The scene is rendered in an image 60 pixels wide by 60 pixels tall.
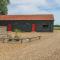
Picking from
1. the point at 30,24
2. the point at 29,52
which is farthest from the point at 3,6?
the point at 29,52

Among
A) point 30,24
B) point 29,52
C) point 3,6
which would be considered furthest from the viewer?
point 3,6

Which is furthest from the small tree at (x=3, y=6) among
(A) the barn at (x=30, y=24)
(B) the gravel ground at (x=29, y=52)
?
(B) the gravel ground at (x=29, y=52)

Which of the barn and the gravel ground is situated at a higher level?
the barn

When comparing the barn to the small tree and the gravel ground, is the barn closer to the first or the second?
the small tree

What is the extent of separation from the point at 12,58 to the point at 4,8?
4132cm

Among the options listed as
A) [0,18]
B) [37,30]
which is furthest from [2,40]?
[0,18]

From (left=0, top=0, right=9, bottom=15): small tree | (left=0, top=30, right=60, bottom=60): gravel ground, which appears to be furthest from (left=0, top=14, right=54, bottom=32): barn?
(left=0, top=30, right=60, bottom=60): gravel ground

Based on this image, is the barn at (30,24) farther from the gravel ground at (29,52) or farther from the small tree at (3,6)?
the gravel ground at (29,52)

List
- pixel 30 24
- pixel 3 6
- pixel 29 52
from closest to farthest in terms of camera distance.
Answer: pixel 29 52, pixel 30 24, pixel 3 6

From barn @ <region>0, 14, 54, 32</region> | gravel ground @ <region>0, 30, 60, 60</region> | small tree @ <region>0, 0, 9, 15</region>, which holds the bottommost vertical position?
gravel ground @ <region>0, 30, 60, 60</region>

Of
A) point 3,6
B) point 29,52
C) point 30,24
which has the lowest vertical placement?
point 29,52

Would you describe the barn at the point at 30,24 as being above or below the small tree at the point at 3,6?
below

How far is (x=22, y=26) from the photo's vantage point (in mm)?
45625

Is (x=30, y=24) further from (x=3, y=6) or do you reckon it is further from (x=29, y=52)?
(x=29, y=52)
